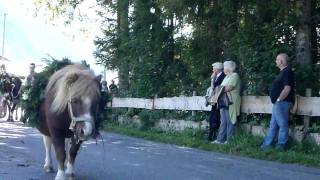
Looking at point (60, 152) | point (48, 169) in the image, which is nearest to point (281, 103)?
point (48, 169)

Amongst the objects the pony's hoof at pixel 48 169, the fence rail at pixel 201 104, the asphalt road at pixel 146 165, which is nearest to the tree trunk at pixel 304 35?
the fence rail at pixel 201 104

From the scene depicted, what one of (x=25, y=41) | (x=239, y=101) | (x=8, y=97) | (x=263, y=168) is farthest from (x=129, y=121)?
(x=25, y=41)

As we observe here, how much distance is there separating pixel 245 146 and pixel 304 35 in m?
3.28

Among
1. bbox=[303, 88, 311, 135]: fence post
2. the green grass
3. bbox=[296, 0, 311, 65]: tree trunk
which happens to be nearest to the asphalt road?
the green grass

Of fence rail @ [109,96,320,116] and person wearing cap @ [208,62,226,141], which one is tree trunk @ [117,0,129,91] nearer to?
fence rail @ [109,96,320,116]

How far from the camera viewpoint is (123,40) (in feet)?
72.4

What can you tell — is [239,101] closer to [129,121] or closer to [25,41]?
[129,121]

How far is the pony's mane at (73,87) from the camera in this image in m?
7.35

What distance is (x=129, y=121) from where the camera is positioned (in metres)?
20.5

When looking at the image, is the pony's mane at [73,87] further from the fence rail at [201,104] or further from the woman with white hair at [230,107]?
the woman with white hair at [230,107]

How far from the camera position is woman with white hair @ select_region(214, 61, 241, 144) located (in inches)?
543

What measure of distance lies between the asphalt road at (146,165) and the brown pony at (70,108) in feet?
2.84

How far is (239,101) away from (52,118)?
7.10 metres

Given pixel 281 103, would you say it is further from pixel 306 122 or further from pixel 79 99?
pixel 79 99
